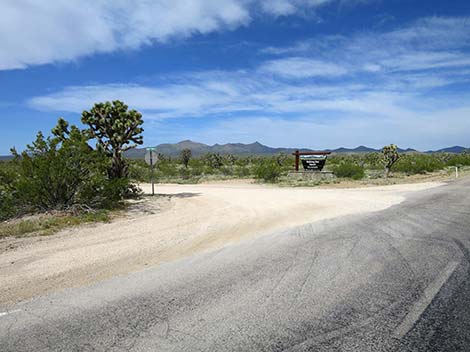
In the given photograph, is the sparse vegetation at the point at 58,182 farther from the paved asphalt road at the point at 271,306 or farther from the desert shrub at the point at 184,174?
the desert shrub at the point at 184,174

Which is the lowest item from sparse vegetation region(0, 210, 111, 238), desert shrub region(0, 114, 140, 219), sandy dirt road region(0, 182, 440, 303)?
sandy dirt road region(0, 182, 440, 303)

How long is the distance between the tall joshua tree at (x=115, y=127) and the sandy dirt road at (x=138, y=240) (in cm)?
343

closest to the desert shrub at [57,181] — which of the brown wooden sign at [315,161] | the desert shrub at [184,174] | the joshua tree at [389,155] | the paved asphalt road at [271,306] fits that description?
the paved asphalt road at [271,306]

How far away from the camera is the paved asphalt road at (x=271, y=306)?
328 cm

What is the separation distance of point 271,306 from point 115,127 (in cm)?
1358

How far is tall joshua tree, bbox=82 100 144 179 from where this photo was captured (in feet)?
51.0

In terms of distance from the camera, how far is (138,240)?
7551mm

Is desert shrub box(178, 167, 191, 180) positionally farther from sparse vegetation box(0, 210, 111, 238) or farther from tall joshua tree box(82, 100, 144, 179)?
sparse vegetation box(0, 210, 111, 238)

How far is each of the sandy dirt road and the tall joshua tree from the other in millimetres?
3432

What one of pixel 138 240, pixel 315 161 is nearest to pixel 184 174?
pixel 315 161

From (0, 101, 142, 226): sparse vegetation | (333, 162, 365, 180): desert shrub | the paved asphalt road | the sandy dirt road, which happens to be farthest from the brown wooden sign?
the paved asphalt road

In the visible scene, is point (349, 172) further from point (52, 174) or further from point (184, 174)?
point (52, 174)

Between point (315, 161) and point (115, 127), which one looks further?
point (315, 161)

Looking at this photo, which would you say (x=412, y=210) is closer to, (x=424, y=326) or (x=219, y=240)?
(x=219, y=240)
